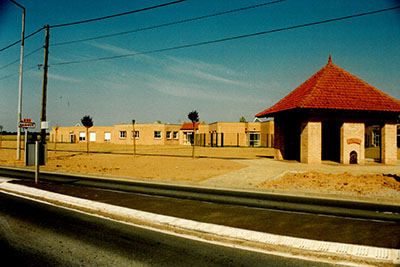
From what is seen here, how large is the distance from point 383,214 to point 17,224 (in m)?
9.06

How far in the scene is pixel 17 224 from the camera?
21.6ft

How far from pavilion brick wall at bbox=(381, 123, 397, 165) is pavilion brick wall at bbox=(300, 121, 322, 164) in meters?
4.71

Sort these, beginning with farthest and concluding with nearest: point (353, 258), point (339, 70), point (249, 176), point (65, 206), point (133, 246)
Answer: point (339, 70), point (249, 176), point (65, 206), point (133, 246), point (353, 258)

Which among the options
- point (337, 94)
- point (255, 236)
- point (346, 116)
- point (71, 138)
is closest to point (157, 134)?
point (71, 138)

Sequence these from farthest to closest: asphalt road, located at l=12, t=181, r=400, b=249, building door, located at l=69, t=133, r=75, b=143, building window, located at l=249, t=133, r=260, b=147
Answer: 1. building door, located at l=69, t=133, r=75, b=143
2. building window, located at l=249, t=133, r=260, b=147
3. asphalt road, located at l=12, t=181, r=400, b=249

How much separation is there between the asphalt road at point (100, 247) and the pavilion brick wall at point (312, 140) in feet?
53.9

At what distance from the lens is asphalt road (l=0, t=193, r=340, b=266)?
15.1ft

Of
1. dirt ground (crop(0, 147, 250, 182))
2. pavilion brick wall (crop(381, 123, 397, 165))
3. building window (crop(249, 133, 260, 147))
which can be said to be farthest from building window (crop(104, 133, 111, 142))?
pavilion brick wall (crop(381, 123, 397, 165))

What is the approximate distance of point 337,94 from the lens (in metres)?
21.5

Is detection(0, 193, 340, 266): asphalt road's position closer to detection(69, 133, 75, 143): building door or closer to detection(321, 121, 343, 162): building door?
detection(321, 121, 343, 162): building door

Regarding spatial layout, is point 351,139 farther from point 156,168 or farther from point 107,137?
point 107,137

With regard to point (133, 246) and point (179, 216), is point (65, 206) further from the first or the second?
point (133, 246)

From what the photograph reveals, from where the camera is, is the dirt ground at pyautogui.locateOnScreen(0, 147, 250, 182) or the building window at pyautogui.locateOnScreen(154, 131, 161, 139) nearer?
the dirt ground at pyautogui.locateOnScreen(0, 147, 250, 182)

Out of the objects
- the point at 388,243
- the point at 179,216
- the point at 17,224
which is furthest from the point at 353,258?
the point at 17,224
